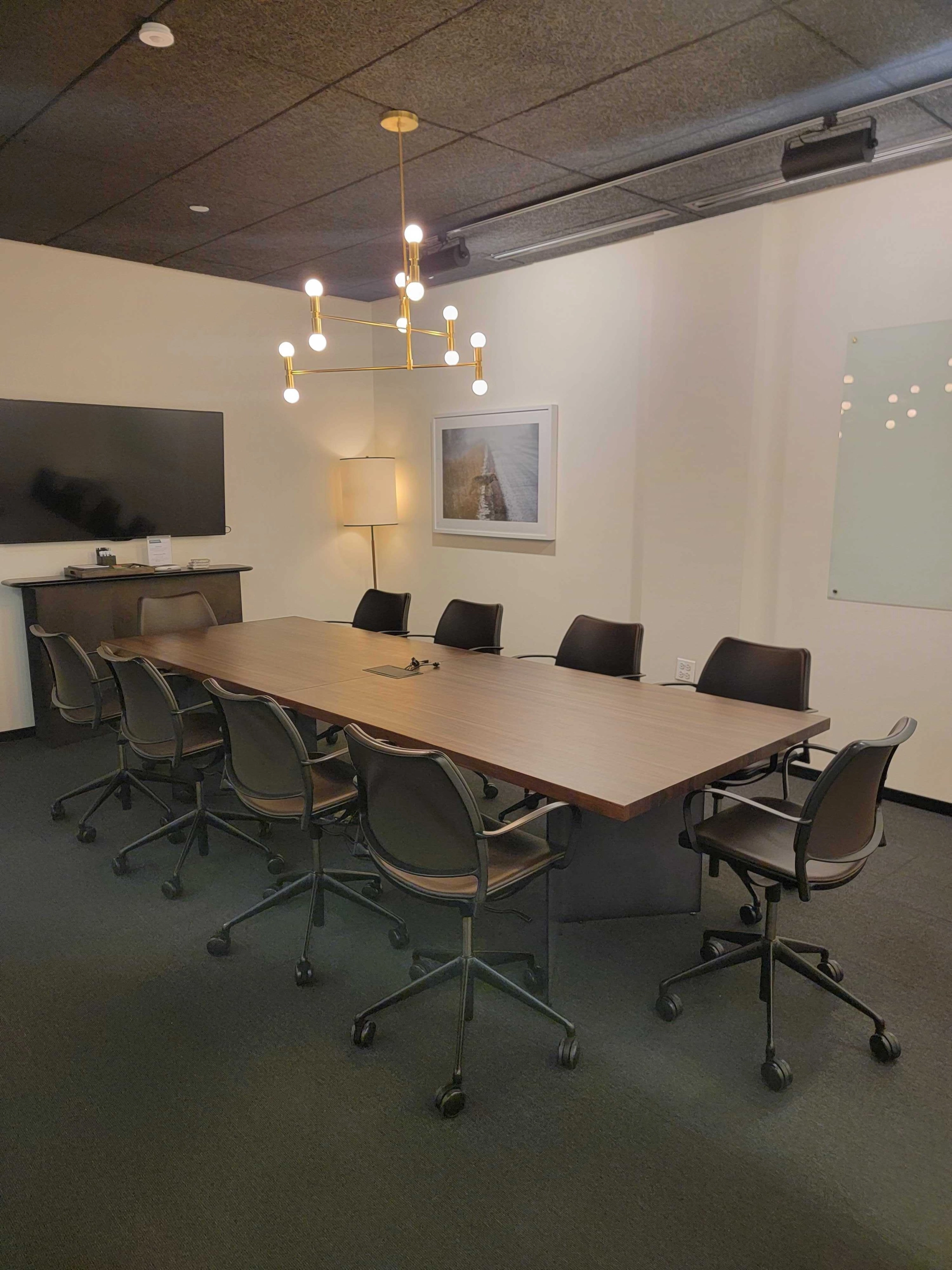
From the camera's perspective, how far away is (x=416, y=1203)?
1.94m

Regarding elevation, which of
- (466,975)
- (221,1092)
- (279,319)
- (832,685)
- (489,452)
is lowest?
(221,1092)

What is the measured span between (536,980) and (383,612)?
2972 millimetres

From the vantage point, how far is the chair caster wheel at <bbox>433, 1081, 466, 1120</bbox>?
2.19 metres

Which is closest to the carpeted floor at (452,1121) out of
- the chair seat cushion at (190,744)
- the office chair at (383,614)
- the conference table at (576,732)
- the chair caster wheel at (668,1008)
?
the chair caster wheel at (668,1008)

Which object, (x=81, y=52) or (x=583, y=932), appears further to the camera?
(x=583, y=932)

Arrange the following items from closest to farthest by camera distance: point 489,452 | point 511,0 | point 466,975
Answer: point 466,975 < point 511,0 < point 489,452

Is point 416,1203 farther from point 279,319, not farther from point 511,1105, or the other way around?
point 279,319

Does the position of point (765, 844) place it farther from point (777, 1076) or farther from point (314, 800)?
point (314, 800)

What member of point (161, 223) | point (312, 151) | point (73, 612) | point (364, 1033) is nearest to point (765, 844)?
point (364, 1033)

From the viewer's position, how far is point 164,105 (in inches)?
131

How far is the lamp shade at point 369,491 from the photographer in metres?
6.65

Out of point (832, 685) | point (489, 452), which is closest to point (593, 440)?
point (489, 452)

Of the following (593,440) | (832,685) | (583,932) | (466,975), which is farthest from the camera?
(593,440)

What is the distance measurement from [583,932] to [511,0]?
3.10 meters
